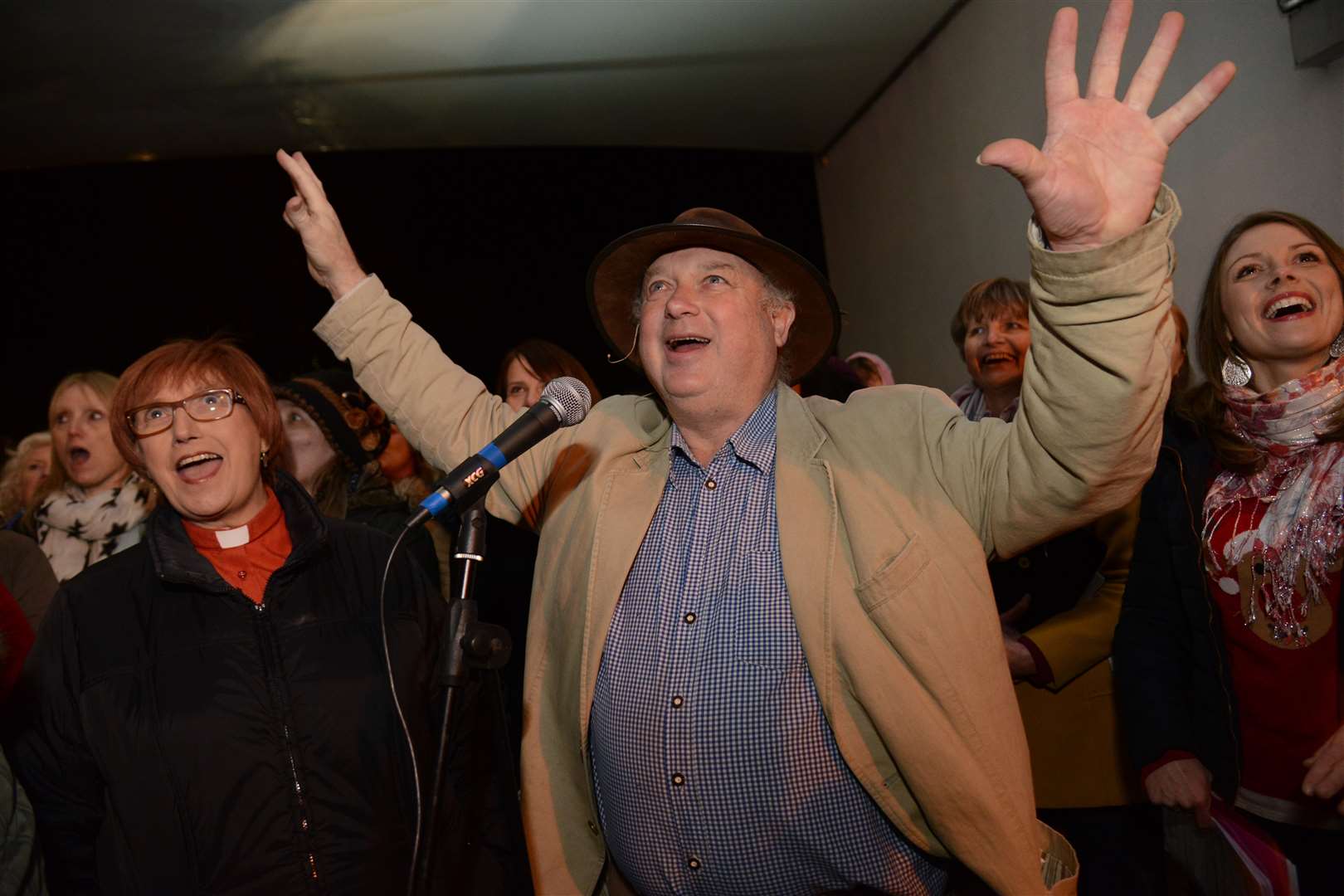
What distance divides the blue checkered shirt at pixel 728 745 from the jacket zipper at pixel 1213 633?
2.49 feet

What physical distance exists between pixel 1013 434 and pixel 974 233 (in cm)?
325

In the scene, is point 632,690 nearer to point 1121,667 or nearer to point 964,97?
point 1121,667

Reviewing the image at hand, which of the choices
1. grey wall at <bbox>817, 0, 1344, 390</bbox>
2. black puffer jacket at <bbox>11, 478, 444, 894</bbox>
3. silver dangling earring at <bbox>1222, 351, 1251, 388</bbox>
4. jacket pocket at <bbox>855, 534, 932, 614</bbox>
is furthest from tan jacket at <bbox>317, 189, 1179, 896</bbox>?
grey wall at <bbox>817, 0, 1344, 390</bbox>

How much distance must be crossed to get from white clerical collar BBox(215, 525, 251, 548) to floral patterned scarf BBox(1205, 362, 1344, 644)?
6.56 ft

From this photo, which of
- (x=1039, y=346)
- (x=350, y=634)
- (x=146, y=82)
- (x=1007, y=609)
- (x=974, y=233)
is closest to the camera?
(x=1039, y=346)

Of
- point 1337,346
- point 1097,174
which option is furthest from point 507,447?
point 1337,346

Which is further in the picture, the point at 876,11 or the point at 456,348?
the point at 456,348

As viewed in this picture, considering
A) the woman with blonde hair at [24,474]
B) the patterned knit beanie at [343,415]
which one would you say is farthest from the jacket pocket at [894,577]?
the woman with blonde hair at [24,474]

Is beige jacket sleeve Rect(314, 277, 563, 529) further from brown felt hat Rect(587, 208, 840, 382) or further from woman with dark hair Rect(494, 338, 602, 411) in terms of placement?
woman with dark hair Rect(494, 338, 602, 411)

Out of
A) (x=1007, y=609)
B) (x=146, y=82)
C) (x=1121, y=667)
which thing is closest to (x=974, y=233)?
(x=1007, y=609)

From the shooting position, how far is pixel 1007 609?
257 cm

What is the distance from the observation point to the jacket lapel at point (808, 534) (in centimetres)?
155

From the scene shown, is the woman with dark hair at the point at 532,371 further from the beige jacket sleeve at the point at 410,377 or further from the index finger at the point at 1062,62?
the index finger at the point at 1062,62

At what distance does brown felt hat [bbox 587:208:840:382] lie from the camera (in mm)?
1930
